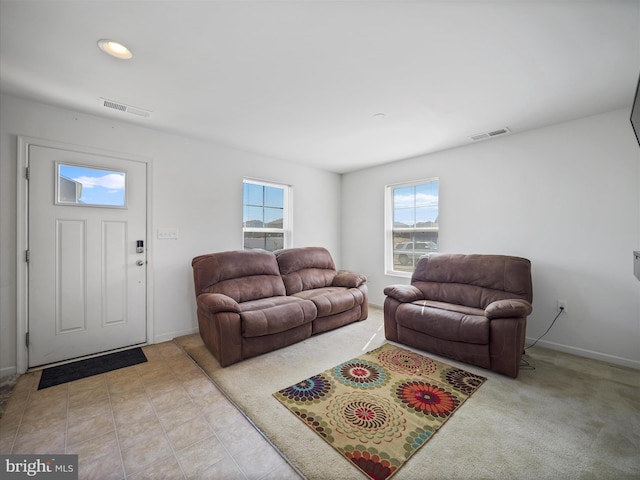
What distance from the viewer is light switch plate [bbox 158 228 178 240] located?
324 cm

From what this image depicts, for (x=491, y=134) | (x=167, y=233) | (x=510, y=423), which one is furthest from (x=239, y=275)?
(x=491, y=134)

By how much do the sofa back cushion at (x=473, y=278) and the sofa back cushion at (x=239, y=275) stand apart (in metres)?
1.92

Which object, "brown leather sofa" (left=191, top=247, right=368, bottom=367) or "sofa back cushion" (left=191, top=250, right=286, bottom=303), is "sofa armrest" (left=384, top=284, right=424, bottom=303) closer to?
"brown leather sofa" (left=191, top=247, right=368, bottom=367)

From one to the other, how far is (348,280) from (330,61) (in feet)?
9.35

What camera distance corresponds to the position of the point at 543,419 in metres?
1.84

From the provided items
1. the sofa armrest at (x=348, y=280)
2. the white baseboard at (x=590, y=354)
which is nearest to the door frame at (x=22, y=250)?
the sofa armrest at (x=348, y=280)

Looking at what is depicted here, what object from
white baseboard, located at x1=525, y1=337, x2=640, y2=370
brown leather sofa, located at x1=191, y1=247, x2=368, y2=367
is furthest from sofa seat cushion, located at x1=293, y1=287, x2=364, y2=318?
white baseboard, located at x1=525, y1=337, x2=640, y2=370

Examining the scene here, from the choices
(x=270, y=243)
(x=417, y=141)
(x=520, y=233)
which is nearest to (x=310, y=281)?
(x=270, y=243)

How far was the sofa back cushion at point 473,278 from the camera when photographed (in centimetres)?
289

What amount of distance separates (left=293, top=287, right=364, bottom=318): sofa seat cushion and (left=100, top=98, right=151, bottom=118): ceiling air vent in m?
2.61

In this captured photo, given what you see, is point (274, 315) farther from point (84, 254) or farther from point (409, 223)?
point (409, 223)

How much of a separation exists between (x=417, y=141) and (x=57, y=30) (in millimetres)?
3434

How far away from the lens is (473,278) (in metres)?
3.16

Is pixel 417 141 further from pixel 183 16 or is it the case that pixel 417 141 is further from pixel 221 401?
pixel 221 401
